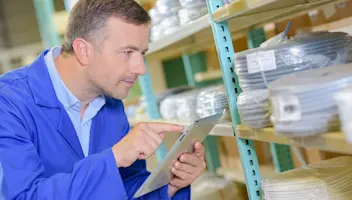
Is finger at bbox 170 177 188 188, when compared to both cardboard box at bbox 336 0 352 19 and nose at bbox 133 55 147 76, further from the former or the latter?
cardboard box at bbox 336 0 352 19

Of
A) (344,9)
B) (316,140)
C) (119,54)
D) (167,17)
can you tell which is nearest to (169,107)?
(167,17)

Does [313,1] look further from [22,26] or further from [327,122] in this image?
[22,26]

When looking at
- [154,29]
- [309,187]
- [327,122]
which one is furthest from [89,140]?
[327,122]

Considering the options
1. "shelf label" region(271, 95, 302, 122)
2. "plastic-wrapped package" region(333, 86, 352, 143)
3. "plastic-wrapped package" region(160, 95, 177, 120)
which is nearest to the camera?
"plastic-wrapped package" region(333, 86, 352, 143)

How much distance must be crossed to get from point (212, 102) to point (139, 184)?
472mm

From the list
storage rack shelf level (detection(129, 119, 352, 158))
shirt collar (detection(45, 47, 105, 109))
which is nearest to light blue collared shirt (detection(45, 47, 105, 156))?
shirt collar (detection(45, 47, 105, 109))

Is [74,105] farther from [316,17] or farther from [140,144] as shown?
[316,17]

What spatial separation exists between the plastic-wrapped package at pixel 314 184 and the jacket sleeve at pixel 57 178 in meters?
0.50

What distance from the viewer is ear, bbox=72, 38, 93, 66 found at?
188 centimetres

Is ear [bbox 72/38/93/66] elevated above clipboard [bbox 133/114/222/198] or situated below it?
above

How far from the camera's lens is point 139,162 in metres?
2.21

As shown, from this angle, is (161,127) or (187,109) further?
(187,109)

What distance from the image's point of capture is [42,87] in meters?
1.90

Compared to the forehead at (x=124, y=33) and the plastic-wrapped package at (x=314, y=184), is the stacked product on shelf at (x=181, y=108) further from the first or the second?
the plastic-wrapped package at (x=314, y=184)
